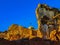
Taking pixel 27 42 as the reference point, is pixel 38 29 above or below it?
above

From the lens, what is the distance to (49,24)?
181 feet

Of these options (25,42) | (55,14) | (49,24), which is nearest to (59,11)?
(55,14)

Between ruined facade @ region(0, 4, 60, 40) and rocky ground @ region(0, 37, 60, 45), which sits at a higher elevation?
ruined facade @ region(0, 4, 60, 40)

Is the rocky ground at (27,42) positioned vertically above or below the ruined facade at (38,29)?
below

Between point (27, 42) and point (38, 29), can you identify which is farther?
point (38, 29)

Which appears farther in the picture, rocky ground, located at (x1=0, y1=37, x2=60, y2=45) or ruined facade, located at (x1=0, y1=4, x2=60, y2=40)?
ruined facade, located at (x1=0, y1=4, x2=60, y2=40)

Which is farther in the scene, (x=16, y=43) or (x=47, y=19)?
(x=47, y=19)

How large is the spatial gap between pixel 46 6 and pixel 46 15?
2.51m

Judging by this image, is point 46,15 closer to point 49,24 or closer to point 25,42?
point 49,24

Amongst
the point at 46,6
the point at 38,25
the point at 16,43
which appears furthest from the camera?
the point at 46,6

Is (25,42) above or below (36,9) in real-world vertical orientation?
below

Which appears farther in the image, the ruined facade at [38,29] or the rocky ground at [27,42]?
the ruined facade at [38,29]

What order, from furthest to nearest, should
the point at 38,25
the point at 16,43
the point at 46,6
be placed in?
the point at 46,6
the point at 38,25
the point at 16,43

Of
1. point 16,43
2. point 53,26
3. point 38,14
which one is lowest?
point 16,43
